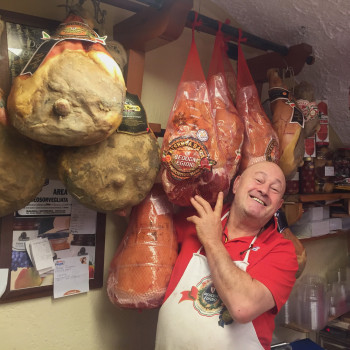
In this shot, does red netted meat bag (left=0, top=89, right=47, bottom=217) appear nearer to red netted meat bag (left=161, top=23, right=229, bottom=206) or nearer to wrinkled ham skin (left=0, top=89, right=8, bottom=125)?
wrinkled ham skin (left=0, top=89, right=8, bottom=125)

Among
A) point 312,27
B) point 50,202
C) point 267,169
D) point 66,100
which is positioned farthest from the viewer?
point 312,27

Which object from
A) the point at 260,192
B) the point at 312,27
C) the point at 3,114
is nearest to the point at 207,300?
the point at 260,192

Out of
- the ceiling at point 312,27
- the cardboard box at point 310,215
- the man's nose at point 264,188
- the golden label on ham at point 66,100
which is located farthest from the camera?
the cardboard box at point 310,215

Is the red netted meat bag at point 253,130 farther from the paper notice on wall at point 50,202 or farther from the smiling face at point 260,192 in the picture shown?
the paper notice on wall at point 50,202

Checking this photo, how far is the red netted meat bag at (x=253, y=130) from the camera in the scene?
141cm

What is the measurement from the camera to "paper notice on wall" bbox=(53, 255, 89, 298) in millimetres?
1282

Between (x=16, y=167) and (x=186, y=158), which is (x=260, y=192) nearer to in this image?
(x=186, y=158)

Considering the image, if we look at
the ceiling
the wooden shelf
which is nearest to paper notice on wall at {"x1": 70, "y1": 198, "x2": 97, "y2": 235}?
the ceiling

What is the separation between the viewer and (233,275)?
111 centimetres

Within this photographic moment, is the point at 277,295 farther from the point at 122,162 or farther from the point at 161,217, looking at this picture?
the point at 122,162

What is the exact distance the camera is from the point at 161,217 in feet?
4.21

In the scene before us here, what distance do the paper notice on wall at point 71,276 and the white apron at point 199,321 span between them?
1.08 feet

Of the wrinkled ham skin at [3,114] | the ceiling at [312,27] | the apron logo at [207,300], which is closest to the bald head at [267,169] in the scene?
the apron logo at [207,300]

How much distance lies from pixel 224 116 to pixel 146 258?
0.59m
